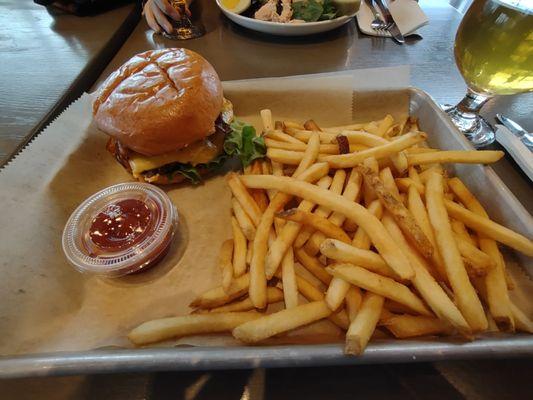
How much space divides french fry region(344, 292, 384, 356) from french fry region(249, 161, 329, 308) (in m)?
0.34

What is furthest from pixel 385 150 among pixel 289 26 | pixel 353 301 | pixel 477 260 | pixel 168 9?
pixel 168 9

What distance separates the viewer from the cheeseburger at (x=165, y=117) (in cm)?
157

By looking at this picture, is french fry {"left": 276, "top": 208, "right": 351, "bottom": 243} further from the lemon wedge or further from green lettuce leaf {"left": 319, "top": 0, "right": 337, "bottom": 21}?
the lemon wedge

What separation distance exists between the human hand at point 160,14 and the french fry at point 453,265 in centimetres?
268

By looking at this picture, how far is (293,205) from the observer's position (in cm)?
150

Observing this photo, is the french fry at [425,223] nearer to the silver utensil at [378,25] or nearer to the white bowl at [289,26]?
the white bowl at [289,26]

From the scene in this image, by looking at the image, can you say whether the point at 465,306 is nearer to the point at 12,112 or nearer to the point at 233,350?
the point at 233,350

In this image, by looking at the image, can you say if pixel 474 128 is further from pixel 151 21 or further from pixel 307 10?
pixel 151 21

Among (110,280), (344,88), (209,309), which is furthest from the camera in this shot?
(344,88)

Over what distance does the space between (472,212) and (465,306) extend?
0.45 m

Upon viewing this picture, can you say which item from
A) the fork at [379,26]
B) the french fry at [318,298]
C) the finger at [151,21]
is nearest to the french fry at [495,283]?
the french fry at [318,298]

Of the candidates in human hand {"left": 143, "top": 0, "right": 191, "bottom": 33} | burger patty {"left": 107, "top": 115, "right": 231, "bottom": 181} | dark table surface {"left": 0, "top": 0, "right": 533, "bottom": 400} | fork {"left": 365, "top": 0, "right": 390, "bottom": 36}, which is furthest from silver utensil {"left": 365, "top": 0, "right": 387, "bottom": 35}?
burger patty {"left": 107, "top": 115, "right": 231, "bottom": 181}

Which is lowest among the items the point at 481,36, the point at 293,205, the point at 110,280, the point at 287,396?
the point at 110,280

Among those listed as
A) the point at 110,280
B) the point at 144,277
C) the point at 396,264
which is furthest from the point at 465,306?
the point at 110,280
